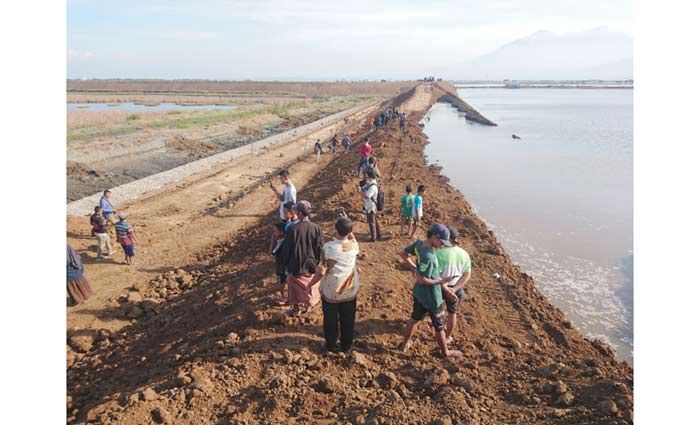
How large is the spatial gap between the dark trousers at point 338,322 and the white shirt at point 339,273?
0.11 metres

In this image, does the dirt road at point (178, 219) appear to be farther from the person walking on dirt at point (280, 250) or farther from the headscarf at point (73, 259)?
the person walking on dirt at point (280, 250)

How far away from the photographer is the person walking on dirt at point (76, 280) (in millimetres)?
7480

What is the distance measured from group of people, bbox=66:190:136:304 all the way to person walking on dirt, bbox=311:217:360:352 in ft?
17.2

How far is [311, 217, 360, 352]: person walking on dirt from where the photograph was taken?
15.0 ft

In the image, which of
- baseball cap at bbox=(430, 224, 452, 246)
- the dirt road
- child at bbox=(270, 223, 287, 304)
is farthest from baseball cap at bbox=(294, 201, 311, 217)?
the dirt road

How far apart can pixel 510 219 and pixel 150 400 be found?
497 inches

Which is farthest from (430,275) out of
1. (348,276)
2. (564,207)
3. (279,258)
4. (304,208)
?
(564,207)

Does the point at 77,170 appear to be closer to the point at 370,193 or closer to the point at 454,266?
the point at 370,193

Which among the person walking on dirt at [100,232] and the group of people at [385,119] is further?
the group of people at [385,119]

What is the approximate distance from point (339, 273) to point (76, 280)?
227 inches

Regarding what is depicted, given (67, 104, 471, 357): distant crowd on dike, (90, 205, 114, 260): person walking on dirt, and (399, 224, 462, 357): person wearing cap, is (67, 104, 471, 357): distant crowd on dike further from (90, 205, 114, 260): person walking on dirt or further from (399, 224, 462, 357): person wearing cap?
(90, 205, 114, 260): person walking on dirt

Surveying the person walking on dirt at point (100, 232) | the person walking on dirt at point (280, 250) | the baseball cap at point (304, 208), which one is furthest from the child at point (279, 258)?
the person walking on dirt at point (100, 232)

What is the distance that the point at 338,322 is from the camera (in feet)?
16.4

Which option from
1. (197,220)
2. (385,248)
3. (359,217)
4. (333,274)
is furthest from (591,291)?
(197,220)
